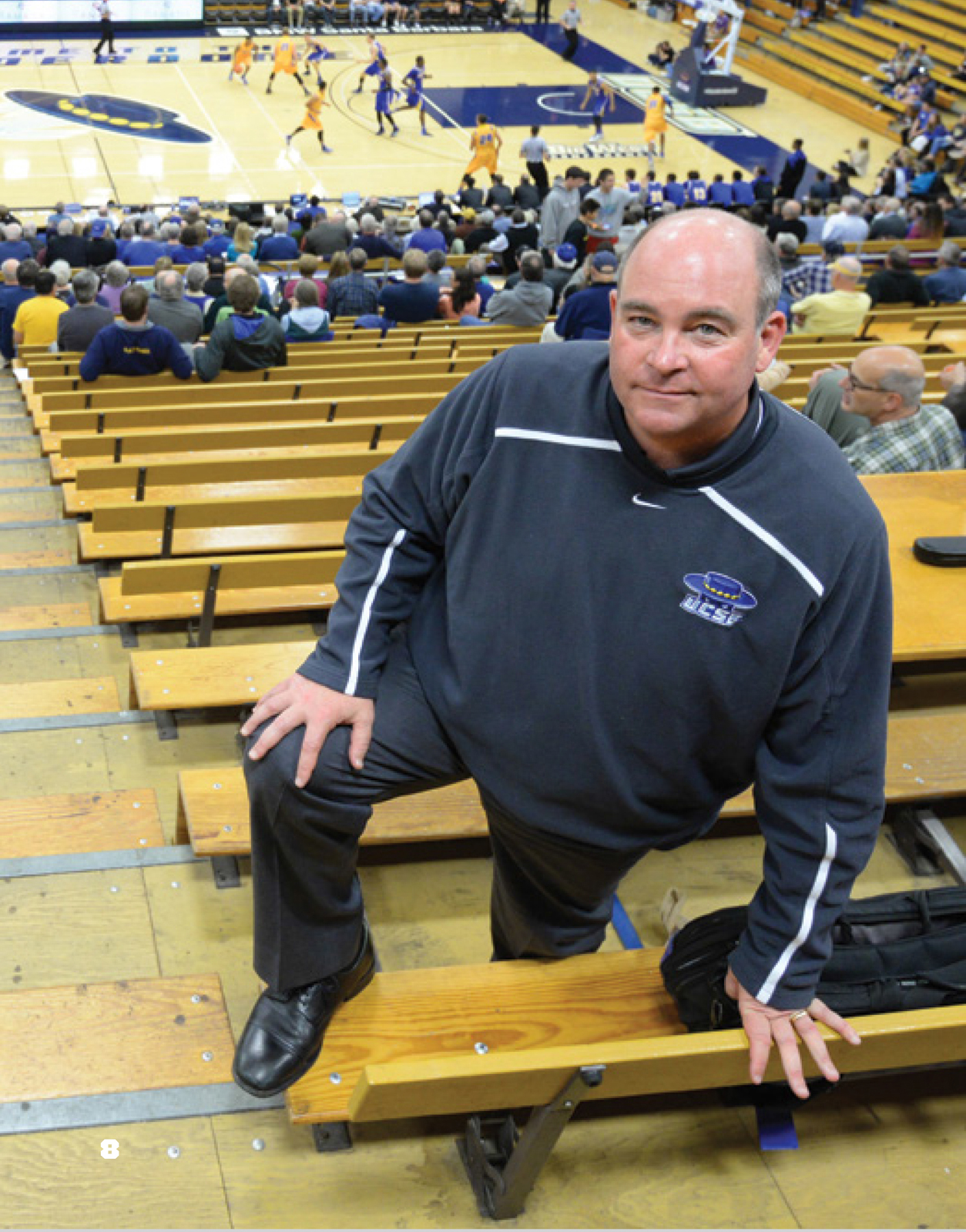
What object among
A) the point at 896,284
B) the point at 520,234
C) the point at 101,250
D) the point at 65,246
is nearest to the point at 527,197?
the point at 520,234

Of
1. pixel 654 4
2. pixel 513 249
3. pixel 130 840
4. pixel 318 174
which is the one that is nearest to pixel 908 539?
pixel 130 840

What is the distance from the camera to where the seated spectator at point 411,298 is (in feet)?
31.6

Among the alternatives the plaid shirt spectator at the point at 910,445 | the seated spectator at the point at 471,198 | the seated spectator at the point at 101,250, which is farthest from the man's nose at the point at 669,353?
the seated spectator at the point at 471,198

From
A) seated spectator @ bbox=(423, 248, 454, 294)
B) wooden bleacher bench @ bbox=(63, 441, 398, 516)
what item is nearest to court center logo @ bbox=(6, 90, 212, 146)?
seated spectator @ bbox=(423, 248, 454, 294)

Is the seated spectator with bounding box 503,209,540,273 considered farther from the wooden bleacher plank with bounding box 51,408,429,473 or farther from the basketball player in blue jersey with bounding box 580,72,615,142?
the wooden bleacher plank with bounding box 51,408,429,473

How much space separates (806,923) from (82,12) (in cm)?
2591

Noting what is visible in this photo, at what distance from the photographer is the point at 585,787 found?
6.53ft

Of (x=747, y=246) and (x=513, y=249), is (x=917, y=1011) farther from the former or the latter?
(x=513, y=249)

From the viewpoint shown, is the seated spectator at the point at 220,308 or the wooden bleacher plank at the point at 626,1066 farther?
the seated spectator at the point at 220,308

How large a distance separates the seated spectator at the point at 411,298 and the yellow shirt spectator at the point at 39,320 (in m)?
2.28

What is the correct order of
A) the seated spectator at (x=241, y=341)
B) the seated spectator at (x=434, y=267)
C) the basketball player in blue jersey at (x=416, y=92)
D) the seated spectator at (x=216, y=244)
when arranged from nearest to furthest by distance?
the seated spectator at (x=241, y=341) < the seated spectator at (x=434, y=267) < the seated spectator at (x=216, y=244) < the basketball player in blue jersey at (x=416, y=92)

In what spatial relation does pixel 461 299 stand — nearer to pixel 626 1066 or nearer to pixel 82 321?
pixel 82 321

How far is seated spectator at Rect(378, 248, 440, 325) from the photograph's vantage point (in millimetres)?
9625

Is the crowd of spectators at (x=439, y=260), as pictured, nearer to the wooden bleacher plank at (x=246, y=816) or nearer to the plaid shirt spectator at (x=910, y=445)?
the plaid shirt spectator at (x=910, y=445)
